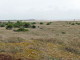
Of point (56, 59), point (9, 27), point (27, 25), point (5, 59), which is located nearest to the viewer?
point (5, 59)

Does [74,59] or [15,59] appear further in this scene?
[74,59]

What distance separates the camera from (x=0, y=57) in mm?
5625

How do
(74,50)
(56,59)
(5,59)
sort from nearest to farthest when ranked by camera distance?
(5,59) < (56,59) < (74,50)

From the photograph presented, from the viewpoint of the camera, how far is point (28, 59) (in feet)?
18.6

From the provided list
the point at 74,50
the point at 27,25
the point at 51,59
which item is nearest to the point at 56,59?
the point at 51,59

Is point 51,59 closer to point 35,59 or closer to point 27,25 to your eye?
point 35,59

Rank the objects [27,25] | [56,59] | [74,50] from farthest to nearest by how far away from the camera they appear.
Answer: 1. [27,25]
2. [74,50]
3. [56,59]

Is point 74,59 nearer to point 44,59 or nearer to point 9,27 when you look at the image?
point 44,59

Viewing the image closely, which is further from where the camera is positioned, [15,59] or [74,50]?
[74,50]

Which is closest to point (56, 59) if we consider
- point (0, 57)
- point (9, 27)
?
point (0, 57)

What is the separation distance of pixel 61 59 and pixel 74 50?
2.77 metres

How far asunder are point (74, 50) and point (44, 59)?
383cm

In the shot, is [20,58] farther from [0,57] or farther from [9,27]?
[9,27]

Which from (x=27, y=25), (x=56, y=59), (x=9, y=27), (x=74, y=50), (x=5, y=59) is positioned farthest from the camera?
(x=27, y=25)
